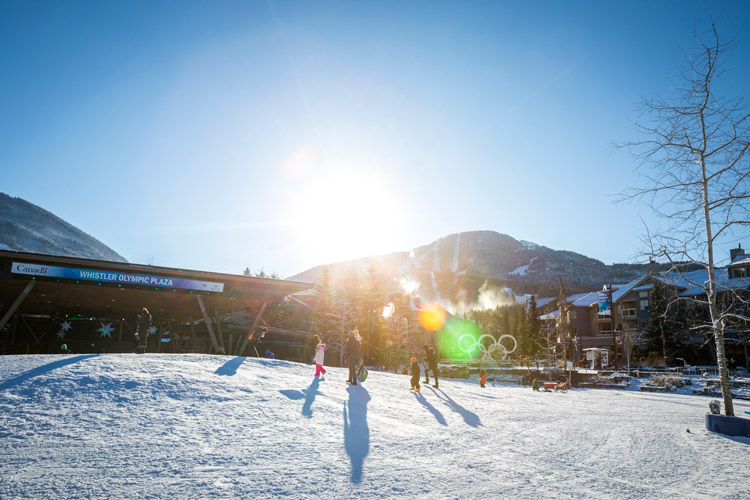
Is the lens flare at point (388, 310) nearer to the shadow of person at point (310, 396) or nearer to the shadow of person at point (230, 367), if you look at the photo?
the shadow of person at point (230, 367)

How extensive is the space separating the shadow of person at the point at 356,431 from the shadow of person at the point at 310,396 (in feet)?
2.78

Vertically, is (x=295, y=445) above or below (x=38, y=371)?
below

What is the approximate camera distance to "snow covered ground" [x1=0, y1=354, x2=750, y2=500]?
17.6 feet

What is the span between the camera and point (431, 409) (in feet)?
38.1

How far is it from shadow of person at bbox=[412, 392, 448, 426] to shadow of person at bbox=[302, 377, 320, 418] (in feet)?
10.2

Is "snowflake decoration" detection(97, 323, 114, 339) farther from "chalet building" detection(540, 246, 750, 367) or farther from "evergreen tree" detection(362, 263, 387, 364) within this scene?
"chalet building" detection(540, 246, 750, 367)

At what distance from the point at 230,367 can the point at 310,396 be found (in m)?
3.75

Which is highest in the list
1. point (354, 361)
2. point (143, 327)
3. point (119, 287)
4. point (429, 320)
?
point (119, 287)

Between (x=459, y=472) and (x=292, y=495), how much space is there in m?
2.61

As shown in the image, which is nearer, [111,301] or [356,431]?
[356,431]

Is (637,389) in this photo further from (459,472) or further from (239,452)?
(239,452)

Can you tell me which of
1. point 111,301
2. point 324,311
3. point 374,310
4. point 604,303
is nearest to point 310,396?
point 111,301

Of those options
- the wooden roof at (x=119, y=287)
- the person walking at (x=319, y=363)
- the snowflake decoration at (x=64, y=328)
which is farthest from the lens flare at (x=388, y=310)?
the person walking at (x=319, y=363)

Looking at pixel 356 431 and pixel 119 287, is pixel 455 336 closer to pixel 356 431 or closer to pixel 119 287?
pixel 119 287
